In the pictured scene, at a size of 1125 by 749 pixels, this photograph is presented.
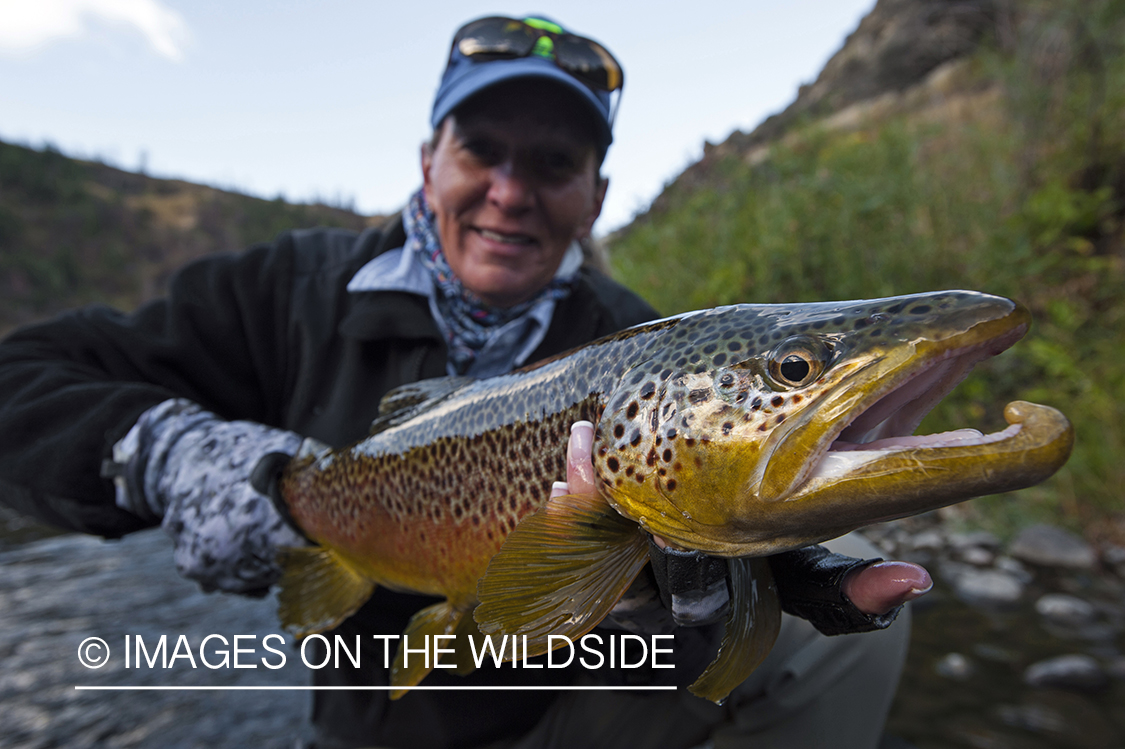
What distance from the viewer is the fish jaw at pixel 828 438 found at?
0.83 metres

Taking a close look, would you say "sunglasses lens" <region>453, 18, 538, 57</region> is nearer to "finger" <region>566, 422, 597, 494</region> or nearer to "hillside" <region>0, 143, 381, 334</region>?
"finger" <region>566, 422, 597, 494</region>

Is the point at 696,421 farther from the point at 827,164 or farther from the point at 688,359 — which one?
the point at 827,164

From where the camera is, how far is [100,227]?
50.8 m

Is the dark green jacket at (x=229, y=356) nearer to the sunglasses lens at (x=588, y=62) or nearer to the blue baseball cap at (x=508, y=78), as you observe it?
the blue baseball cap at (x=508, y=78)

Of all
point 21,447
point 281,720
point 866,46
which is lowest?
point 281,720

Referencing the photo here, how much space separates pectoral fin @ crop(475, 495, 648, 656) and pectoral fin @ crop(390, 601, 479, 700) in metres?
0.40

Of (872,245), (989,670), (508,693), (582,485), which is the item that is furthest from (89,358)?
(872,245)

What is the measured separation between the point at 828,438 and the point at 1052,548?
14.3ft

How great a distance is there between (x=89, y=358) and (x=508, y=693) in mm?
2013

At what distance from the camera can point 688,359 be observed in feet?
3.73

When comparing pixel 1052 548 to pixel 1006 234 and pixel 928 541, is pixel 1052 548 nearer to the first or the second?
pixel 928 541

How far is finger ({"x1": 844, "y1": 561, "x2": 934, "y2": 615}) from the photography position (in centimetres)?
106

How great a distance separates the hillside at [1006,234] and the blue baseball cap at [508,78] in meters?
3.03

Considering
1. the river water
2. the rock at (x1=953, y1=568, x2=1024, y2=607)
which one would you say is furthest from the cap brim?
the rock at (x1=953, y1=568, x2=1024, y2=607)
